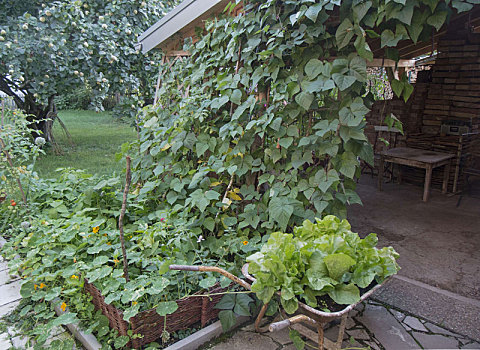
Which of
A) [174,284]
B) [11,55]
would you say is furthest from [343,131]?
[11,55]

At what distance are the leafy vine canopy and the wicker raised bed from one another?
626 millimetres

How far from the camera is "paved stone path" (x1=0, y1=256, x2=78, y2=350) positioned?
225 cm

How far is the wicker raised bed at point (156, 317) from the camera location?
2.11 metres

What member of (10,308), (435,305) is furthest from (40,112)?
(435,305)

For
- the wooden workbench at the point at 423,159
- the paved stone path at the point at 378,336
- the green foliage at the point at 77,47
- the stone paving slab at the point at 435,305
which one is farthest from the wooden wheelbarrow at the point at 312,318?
the green foliage at the point at 77,47

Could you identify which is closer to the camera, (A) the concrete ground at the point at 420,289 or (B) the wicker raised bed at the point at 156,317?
(B) the wicker raised bed at the point at 156,317

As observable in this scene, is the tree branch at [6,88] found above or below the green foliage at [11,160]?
above

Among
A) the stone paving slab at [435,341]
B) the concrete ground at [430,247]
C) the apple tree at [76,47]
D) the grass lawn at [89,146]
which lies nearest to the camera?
the stone paving slab at [435,341]

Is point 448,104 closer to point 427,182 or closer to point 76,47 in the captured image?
point 427,182

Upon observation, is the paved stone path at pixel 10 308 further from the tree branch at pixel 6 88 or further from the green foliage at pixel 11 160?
the tree branch at pixel 6 88

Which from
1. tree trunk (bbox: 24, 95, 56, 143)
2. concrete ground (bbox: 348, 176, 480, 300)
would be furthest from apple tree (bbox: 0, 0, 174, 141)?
concrete ground (bbox: 348, 176, 480, 300)

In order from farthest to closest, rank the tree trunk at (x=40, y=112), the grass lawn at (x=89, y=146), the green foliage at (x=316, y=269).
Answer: the tree trunk at (x=40, y=112)
the grass lawn at (x=89, y=146)
the green foliage at (x=316, y=269)

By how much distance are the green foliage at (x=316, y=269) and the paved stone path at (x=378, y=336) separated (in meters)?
0.55

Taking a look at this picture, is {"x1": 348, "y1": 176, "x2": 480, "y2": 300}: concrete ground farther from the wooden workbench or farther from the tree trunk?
the tree trunk
